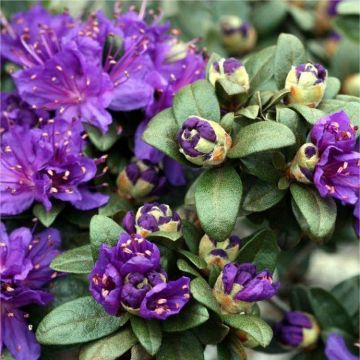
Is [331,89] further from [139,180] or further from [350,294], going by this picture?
[350,294]

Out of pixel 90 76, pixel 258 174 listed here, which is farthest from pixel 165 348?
pixel 90 76

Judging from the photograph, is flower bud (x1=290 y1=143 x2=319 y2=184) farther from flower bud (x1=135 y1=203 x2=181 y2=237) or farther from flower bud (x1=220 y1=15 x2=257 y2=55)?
flower bud (x1=220 y1=15 x2=257 y2=55)

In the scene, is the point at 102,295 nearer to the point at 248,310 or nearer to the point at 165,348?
the point at 165,348

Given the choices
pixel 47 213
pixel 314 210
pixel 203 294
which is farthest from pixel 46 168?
pixel 314 210

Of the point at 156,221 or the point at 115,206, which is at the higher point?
the point at 156,221

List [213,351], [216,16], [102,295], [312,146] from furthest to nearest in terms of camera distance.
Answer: [216,16] < [213,351] < [312,146] < [102,295]

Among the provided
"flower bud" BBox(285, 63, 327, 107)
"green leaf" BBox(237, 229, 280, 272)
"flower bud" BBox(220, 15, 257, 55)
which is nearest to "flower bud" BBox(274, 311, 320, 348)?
"green leaf" BBox(237, 229, 280, 272)
